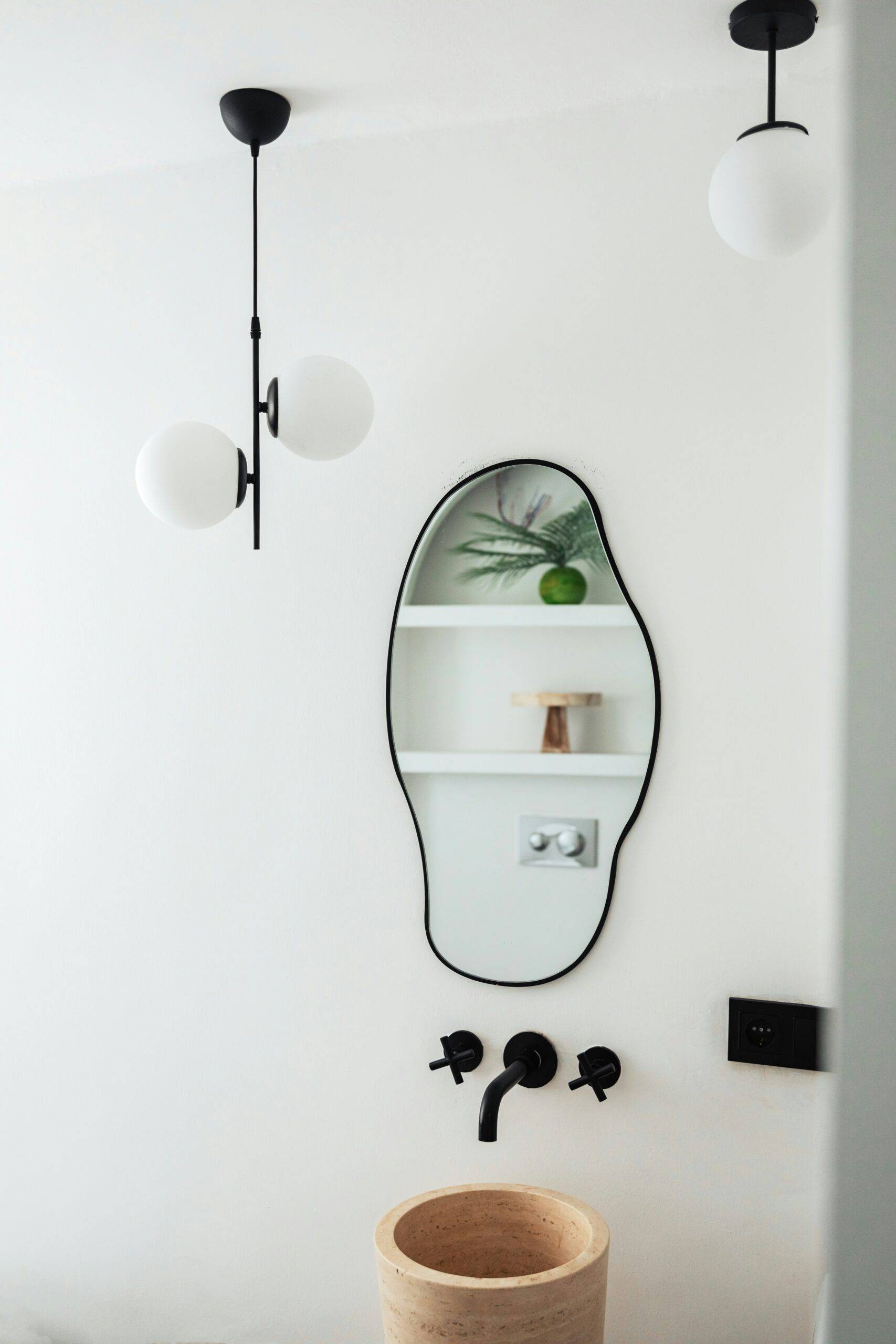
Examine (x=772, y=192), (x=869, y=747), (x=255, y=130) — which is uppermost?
(x=255, y=130)

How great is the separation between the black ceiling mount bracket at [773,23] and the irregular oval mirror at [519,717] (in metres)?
0.55

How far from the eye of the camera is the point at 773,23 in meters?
1.18

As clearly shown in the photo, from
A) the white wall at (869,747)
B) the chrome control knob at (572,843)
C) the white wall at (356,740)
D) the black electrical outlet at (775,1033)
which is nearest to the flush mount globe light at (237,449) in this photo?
the white wall at (356,740)

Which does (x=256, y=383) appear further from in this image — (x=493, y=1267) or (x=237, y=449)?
(x=493, y=1267)

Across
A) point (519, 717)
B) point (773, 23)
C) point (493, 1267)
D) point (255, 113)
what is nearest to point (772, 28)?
point (773, 23)

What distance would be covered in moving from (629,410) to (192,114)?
746 millimetres

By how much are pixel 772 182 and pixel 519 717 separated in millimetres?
722

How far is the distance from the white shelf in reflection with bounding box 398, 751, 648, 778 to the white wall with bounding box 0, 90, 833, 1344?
4 centimetres

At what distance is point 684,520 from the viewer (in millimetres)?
1354

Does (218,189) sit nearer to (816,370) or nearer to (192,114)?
(192,114)

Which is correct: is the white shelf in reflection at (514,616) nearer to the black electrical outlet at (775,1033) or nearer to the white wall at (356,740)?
the white wall at (356,740)

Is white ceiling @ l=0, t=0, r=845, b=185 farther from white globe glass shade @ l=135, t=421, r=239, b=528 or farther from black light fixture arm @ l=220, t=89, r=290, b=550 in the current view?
white globe glass shade @ l=135, t=421, r=239, b=528

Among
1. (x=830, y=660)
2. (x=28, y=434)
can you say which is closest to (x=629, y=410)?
(x=830, y=660)

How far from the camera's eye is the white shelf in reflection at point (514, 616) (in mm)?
1363
